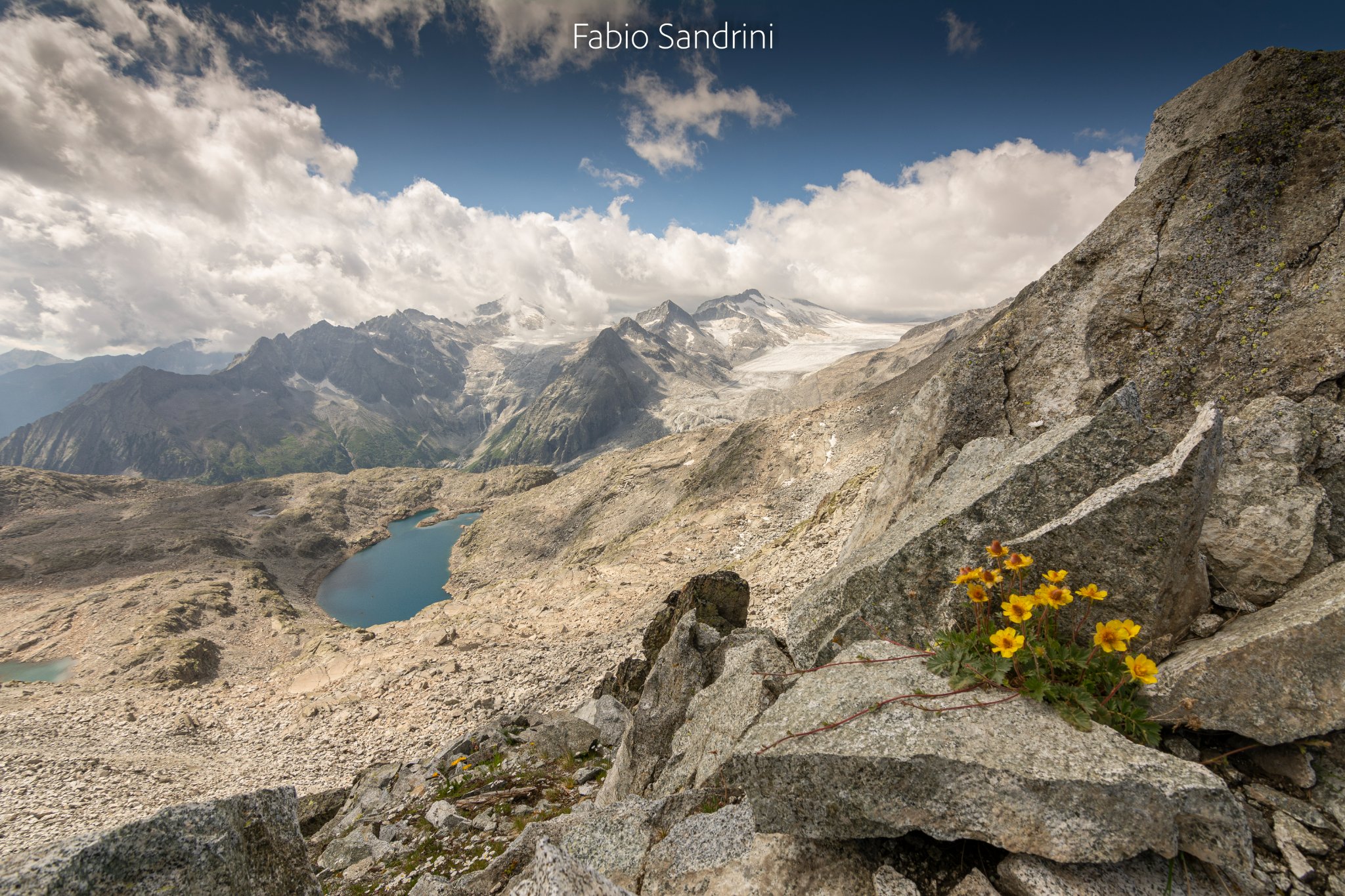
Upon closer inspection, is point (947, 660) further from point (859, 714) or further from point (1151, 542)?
point (1151, 542)

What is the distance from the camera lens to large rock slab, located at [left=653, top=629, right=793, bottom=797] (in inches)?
324

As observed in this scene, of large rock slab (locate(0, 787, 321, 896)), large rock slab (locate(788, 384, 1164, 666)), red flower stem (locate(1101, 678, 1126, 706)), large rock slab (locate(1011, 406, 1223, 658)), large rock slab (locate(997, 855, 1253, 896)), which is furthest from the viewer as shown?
large rock slab (locate(788, 384, 1164, 666))

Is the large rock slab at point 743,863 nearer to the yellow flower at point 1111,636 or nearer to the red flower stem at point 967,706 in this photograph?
the red flower stem at point 967,706

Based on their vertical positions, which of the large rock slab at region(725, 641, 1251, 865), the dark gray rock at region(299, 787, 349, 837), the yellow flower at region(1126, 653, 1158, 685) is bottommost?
the dark gray rock at region(299, 787, 349, 837)

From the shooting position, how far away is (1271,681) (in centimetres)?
457

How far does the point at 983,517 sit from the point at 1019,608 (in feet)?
9.26

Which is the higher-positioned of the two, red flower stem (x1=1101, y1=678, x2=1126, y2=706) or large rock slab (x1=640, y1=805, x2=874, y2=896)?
red flower stem (x1=1101, y1=678, x2=1126, y2=706)

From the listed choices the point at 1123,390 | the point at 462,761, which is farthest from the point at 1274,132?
the point at 462,761

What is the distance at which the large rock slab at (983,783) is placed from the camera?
12.6ft

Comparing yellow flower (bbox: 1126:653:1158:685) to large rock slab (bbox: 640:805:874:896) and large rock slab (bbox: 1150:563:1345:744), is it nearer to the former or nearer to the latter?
large rock slab (bbox: 1150:563:1345:744)

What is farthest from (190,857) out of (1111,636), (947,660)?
(1111,636)

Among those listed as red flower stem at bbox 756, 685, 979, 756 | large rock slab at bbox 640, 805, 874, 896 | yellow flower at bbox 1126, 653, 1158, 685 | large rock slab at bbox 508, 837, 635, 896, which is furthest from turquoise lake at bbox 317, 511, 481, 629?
yellow flower at bbox 1126, 653, 1158, 685

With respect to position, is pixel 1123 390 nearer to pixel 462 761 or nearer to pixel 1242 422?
pixel 1242 422

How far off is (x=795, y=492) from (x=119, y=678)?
72.9m
